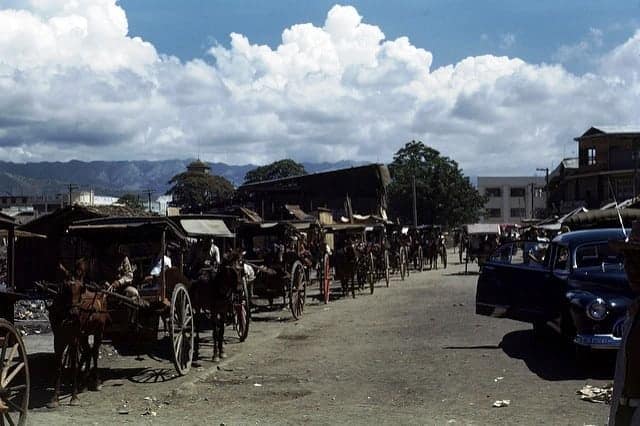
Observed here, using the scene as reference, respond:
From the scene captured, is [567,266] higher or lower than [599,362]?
higher

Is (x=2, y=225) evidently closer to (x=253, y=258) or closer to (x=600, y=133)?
(x=253, y=258)

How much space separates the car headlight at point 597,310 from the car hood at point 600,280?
66cm

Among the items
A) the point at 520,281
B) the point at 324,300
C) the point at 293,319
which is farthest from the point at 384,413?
the point at 324,300

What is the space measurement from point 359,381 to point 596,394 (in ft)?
10.3

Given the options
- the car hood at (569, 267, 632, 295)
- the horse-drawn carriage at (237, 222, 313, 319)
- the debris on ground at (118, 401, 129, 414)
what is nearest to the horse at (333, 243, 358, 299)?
the horse-drawn carriage at (237, 222, 313, 319)

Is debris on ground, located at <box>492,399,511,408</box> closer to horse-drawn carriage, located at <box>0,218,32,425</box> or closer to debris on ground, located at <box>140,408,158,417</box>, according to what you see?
debris on ground, located at <box>140,408,158,417</box>

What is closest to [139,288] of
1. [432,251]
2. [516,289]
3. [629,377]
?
[516,289]

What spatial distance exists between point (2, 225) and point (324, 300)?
15.7 metres

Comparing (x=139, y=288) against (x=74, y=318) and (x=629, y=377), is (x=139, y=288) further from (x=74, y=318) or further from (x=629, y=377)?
(x=629, y=377)

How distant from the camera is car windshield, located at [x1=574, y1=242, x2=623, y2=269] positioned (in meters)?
12.5

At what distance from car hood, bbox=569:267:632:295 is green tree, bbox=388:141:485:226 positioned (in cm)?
6865

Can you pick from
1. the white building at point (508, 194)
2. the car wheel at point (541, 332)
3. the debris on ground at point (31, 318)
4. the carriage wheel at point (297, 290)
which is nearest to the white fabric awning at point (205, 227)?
the carriage wheel at point (297, 290)

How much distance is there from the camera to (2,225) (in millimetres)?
10109

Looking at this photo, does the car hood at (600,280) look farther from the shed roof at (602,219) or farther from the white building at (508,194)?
the white building at (508,194)
